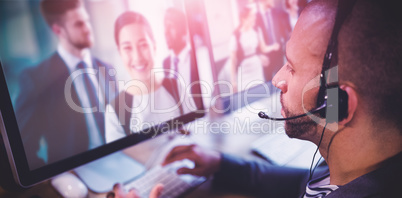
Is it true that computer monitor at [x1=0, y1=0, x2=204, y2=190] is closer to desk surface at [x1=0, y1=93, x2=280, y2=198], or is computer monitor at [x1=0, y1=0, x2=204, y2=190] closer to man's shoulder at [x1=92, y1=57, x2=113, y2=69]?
man's shoulder at [x1=92, y1=57, x2=113, y2=69]

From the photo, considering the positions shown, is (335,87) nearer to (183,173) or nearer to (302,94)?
(302,94)

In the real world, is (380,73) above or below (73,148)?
above

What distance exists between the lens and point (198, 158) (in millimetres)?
917

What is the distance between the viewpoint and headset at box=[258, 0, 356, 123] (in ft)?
1.36

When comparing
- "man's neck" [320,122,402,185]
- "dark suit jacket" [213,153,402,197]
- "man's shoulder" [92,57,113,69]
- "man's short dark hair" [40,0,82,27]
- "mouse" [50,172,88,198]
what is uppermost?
"man's short dark hair" [40,0,82,27]

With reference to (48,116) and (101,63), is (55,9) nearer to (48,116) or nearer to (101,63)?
(101,63)

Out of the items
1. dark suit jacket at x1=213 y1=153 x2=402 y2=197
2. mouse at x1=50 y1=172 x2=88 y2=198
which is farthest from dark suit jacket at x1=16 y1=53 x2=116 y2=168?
dark suit jacket at x1=213 y1=153 x2=402 y2=197

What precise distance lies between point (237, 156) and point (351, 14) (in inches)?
27.3

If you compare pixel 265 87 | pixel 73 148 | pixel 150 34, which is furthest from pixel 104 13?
pixel 265 87

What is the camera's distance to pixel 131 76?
2.48ft

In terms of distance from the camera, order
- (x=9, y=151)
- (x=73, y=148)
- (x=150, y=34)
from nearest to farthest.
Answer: (x=9, y=151) < (x=73, y=148) < (x=150, y=34)

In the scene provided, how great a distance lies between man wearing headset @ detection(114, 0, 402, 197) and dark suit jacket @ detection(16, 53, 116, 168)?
559 mm

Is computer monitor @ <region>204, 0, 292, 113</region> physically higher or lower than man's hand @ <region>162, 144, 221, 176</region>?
higher

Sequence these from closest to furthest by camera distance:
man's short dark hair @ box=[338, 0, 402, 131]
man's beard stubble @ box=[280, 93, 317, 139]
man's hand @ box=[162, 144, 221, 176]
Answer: man's short dark hair @ box=[338, 0, 402, 131] → man's beard stubble @ box=[280, 93, 317, 139] → man's hand @ box=[162, 144, 221, 176]
